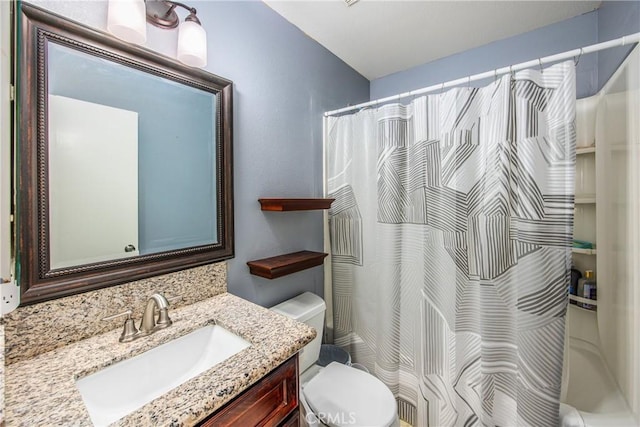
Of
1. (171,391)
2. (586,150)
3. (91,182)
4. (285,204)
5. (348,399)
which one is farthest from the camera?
(586,150)

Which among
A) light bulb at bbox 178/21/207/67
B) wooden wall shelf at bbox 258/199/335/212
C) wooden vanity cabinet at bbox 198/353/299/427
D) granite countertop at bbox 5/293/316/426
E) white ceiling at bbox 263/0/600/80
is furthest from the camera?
white ceiling at bbox 263/0/600/80

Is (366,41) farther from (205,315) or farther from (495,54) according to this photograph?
(205,315)

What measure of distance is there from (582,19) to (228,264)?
2502mm

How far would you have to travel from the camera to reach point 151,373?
0.86m

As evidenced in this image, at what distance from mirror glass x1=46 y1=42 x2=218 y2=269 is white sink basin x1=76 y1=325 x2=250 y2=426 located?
0.37 metres

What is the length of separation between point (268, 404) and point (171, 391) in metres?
0.30

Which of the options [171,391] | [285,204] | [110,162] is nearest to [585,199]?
[285,204]

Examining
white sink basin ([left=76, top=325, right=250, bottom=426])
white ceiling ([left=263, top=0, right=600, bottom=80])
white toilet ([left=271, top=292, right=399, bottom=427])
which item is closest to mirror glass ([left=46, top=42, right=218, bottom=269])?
white sink basin ([left=76, top=325, right=250, bottom=426])

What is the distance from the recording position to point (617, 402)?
1104 millimetres

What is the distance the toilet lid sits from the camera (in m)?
1.14

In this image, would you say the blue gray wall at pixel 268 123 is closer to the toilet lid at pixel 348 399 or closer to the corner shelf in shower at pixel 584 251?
the toilet lid at pixel 348 399

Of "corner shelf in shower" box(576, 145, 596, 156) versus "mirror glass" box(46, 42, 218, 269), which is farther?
"corner shelf in shower" box(576, 145, 596, 156)

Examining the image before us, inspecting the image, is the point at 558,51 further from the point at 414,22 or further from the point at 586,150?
the point at 414,22

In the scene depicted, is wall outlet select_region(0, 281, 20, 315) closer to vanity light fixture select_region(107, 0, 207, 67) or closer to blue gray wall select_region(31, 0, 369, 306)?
blue gray wall select_region(31, 0, 369, 306)
